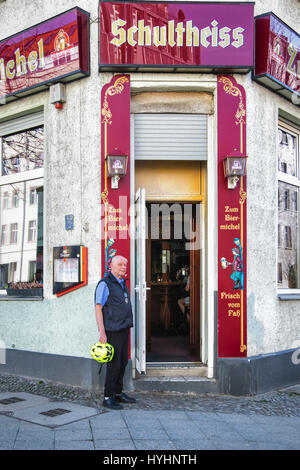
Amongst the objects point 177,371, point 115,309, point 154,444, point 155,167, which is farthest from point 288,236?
point 154,444

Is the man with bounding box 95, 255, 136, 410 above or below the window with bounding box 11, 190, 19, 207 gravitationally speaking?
below

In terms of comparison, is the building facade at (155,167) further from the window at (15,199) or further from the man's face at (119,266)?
the man's face at (119,266)

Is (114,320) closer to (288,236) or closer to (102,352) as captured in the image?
(102,352)

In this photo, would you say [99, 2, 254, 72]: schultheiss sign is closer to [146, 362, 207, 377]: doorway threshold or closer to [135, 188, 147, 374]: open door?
[135, 188, 147, 374]: open door

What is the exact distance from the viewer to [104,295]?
5.75 meters

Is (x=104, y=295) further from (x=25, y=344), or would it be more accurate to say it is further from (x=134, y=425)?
(x=25, y=344)

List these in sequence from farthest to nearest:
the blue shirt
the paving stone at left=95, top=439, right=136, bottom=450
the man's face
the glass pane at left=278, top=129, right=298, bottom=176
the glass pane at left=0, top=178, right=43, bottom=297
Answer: the glass pane at left=278, top=129, right=298, bottom=176, the glass pane at left=0, top=178, right=43, bottom=297, the man's face, the blue shirt, the paving stone at left=95, top=439, right=136, bottom=450

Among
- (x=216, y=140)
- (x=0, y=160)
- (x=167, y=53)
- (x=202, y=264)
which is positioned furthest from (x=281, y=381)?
(x=0, y=160)

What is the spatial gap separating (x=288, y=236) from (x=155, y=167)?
2621 mm

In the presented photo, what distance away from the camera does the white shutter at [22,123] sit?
8.01 m

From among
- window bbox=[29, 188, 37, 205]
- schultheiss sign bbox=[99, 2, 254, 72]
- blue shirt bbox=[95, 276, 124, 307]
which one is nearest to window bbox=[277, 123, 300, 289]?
schultheiss sign bbox=[99, 2, 254, 72]

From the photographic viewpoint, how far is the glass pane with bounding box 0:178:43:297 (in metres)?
7.98

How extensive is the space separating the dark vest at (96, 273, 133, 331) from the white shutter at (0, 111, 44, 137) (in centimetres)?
344
